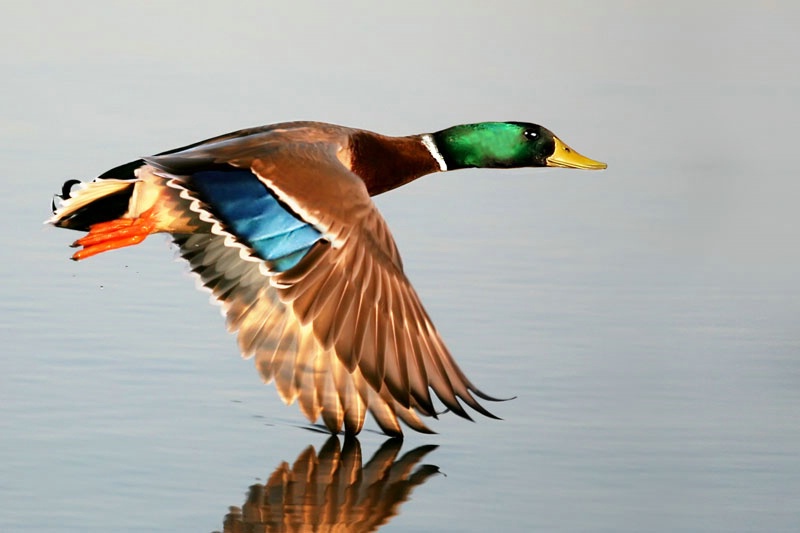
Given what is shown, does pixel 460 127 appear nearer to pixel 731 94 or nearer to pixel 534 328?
pixel 534 328

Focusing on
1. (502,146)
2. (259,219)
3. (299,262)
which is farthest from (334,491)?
(502,146)

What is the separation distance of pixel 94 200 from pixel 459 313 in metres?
1.70

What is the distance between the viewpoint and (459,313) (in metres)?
7.88

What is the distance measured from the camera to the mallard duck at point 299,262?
6.24 m

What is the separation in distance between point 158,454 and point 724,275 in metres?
3.77

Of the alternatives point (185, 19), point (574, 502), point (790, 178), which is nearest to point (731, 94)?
point (790, 178)

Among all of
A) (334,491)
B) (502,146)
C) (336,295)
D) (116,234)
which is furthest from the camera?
(502,146)

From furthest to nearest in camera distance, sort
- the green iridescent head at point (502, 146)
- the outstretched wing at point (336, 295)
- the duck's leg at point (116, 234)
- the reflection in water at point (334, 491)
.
Answer: the green iridescent head at point (502, 146), the duck's leg at point (116, 234), the outstretched wing at point (336, 295), the reflection in water at point (334, 491)

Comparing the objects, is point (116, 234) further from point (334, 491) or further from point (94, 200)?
point (334, 491)

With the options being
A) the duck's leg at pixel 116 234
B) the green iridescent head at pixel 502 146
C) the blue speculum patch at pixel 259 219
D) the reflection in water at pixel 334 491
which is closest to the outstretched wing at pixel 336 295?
the blue speculum patch at pixel 259 219

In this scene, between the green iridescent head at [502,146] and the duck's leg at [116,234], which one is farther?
the green iridescent head at [502,146]

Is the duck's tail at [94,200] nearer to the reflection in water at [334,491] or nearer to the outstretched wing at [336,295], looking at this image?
the outstretched wing at [336,295]

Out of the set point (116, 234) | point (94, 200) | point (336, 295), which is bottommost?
point (336, 295)

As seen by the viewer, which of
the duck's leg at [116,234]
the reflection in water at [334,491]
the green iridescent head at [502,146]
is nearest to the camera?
the reflection in water at [334,491]
